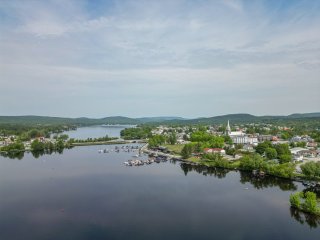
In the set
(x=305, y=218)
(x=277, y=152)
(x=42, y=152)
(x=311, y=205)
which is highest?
(x=277, y=152)

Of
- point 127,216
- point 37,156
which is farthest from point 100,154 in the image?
point 127,216

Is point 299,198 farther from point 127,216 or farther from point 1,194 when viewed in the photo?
point 1,194

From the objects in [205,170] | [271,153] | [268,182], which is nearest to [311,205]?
[268,182]

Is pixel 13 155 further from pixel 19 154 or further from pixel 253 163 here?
pixel 253 163

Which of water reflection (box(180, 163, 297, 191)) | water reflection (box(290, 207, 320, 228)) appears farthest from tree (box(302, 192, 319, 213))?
water reflection (box(180, 163, 297, 191))

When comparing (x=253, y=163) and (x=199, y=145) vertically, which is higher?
(x=199, y=145)

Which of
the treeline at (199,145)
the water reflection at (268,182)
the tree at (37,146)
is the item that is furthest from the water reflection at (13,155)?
the water reflection at (268,182)

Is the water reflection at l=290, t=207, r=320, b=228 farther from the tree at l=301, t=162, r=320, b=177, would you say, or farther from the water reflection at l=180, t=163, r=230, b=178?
the water reflection at l=180, t=163, r=230, b=178
